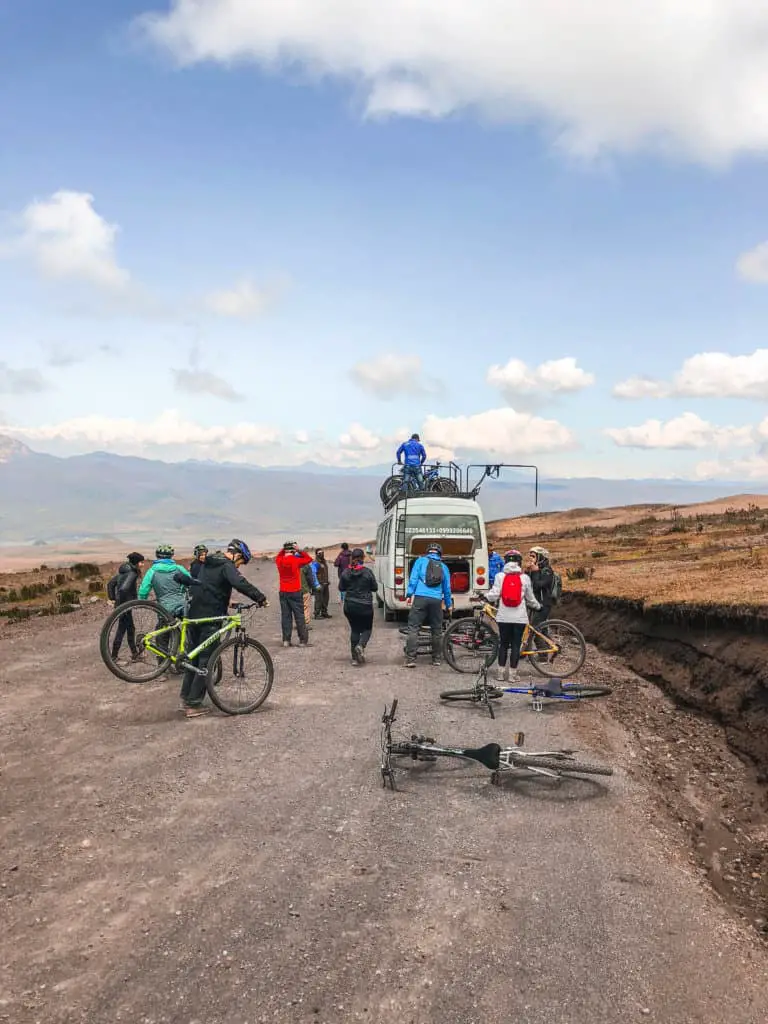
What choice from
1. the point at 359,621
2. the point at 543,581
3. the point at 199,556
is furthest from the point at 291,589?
the point at 543,581

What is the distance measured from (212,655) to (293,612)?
6.46 metres

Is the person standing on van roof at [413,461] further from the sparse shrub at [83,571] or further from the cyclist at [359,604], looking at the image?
the sparse shrub at [83,571]

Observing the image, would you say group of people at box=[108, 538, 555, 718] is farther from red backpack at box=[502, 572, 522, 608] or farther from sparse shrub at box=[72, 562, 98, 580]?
sparse shrub at box=[72, 562, 98, 580]

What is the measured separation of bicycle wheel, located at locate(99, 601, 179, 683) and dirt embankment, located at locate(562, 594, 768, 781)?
27.7ft

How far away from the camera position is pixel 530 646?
13.5 m

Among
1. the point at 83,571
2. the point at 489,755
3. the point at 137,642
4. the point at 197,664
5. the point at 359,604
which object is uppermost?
the point at 359,604

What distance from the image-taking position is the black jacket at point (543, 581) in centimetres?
1404

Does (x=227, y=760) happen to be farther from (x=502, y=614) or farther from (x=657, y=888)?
(x=502, y=614)

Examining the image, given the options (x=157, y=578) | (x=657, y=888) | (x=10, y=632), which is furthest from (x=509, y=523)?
(x=657, y=888)

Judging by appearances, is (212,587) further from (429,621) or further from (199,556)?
(429,621)

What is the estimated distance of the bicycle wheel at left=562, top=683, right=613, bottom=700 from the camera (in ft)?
36.4

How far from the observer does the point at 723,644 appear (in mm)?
12922

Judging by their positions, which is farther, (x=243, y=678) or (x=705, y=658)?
(x=705, y=658)

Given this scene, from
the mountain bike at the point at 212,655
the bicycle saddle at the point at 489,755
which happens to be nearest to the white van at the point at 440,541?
the mountain bike at the point at 212,655
